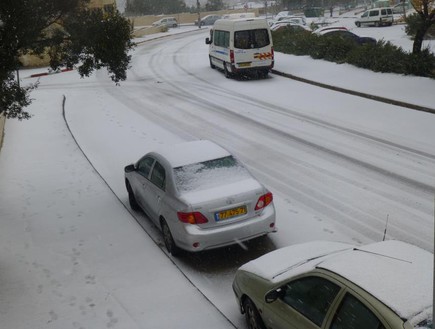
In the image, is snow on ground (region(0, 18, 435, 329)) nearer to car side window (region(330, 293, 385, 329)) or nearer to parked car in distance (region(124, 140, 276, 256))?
parked car in distance (region(124, 140, 276, 256))

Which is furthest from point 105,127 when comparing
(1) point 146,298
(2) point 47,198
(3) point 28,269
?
(1) point 146,298

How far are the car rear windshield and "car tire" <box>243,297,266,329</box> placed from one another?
92.0 inches

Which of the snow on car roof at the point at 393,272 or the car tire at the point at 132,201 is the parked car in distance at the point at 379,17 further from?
the snow on car roof at the point at 393,272

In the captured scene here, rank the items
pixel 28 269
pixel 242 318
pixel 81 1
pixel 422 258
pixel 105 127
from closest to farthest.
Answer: pixel 422 258, pixel 242 318, pixel 28 269, pixel 81 1, pixel 105 127

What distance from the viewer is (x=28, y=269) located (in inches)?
308

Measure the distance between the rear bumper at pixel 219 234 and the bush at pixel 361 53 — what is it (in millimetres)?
14499

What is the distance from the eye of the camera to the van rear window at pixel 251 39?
22609 mm

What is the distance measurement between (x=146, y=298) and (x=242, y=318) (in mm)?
1410

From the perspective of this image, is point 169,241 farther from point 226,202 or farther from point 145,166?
point 145,166

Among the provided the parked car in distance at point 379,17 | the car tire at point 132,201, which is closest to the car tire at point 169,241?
the car tire at point 132,201

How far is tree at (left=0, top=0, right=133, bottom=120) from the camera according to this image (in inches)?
354

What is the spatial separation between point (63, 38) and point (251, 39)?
45.6 feet

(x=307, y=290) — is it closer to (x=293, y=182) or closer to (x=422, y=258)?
(x=422, y=258)

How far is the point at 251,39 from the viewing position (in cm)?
2262
